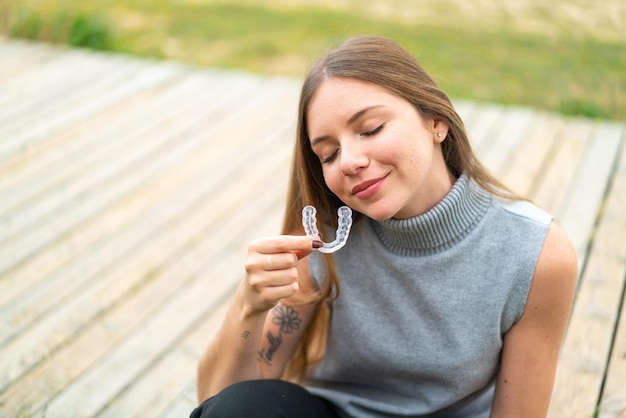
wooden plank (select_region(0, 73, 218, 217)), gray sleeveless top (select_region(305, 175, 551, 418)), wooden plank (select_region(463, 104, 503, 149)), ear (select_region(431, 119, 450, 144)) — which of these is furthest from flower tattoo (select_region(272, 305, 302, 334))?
wooden plank (select_region(463, 104, 503, 149))

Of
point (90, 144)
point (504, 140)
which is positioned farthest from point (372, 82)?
point (90, 144)

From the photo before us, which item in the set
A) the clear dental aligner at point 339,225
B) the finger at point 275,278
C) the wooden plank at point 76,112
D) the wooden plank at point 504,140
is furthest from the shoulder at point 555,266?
the wooden plank at point 76,112

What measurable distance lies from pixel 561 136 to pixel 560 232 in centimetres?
261

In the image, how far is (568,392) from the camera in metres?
2.40

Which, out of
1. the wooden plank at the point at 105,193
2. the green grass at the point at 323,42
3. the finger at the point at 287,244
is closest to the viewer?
the finger at the point at 287,244

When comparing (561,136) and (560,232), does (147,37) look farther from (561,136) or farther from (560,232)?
(560,232)

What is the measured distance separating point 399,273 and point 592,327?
1190 millimetres

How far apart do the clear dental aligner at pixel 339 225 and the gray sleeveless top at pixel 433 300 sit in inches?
3.3

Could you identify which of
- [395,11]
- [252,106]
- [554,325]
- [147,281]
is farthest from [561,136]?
[395,11]

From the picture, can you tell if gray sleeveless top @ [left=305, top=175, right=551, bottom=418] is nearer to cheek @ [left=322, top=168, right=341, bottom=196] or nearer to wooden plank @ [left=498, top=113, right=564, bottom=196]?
cheek @ [left=322, top=168, right=341, bottom=196]

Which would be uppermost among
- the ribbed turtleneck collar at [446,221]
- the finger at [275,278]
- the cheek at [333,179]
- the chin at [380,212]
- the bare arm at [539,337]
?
the cheek at [333,179]

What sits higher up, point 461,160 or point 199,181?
point 461,160

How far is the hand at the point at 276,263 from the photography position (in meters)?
1.55

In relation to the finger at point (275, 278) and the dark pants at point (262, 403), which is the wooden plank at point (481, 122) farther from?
the finger at point (275, 278)
